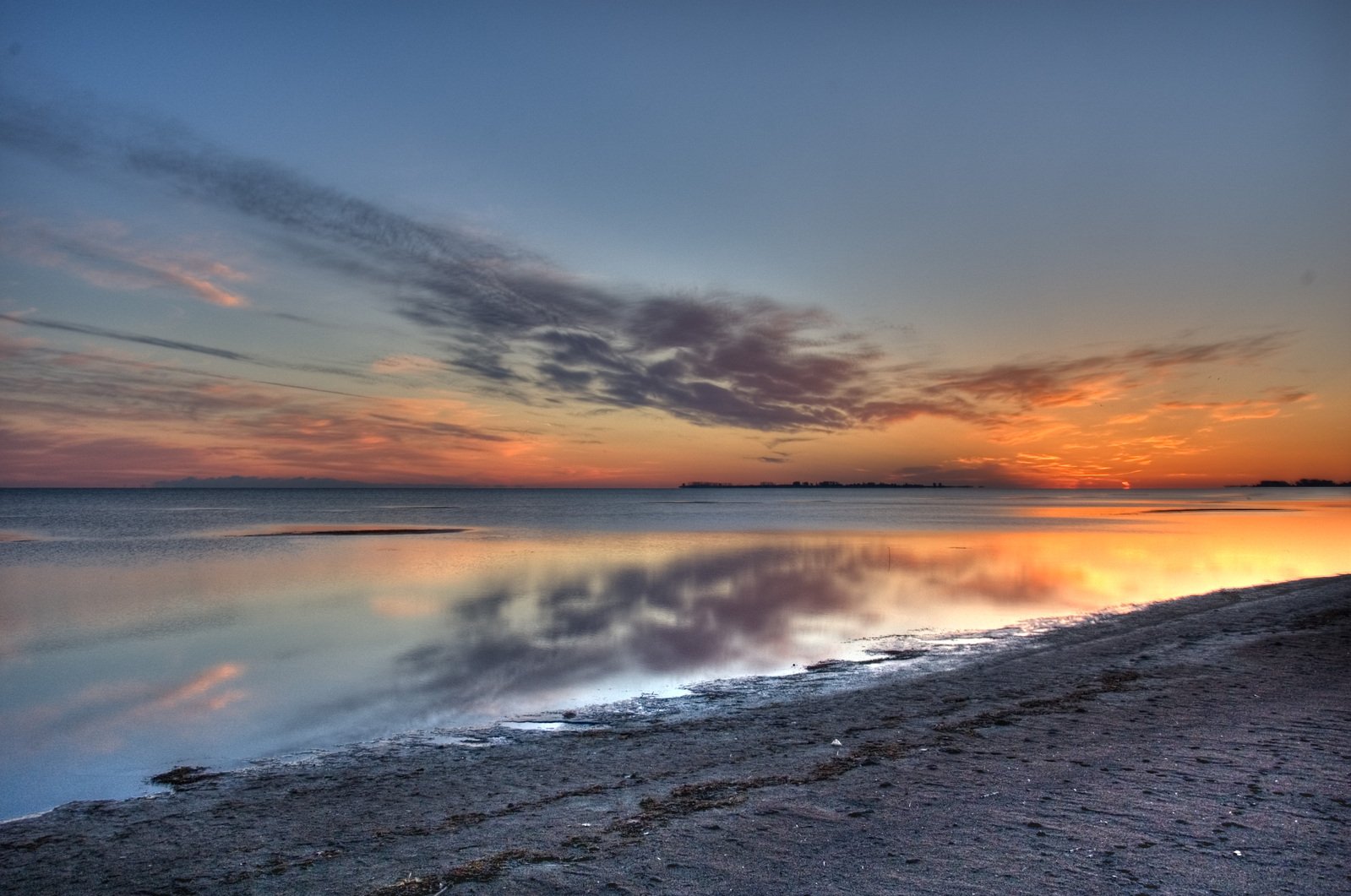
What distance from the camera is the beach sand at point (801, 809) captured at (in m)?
5.49

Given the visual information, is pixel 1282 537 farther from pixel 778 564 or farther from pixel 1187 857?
pixel 1187 857

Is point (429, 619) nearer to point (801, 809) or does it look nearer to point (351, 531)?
point (801, 809)

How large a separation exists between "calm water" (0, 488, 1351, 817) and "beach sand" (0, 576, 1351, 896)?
2238 millimetres

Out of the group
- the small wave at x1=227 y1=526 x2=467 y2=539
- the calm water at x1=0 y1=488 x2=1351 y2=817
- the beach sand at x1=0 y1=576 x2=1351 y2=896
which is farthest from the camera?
the small wave at x1=227 y1=526 x2=467 y2=539

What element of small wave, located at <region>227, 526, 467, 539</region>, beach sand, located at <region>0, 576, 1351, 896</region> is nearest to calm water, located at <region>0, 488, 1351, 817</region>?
beach sand, located at <region>0, 576, 1351, 896</region>

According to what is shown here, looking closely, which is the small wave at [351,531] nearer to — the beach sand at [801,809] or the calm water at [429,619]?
the calm water at [429,619]

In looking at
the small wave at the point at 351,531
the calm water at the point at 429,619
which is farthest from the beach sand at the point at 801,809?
the small wave at the point at 351,531

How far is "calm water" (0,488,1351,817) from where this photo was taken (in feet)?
38.2

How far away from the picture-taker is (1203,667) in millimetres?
12523

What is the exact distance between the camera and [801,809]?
673 cm

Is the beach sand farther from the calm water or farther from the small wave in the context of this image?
the small wave

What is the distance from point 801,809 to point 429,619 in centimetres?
1659

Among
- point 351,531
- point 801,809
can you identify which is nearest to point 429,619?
point 801,809

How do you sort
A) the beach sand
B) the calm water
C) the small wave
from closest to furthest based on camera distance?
1. the beach sand
2. the calm water
3. the small wave
